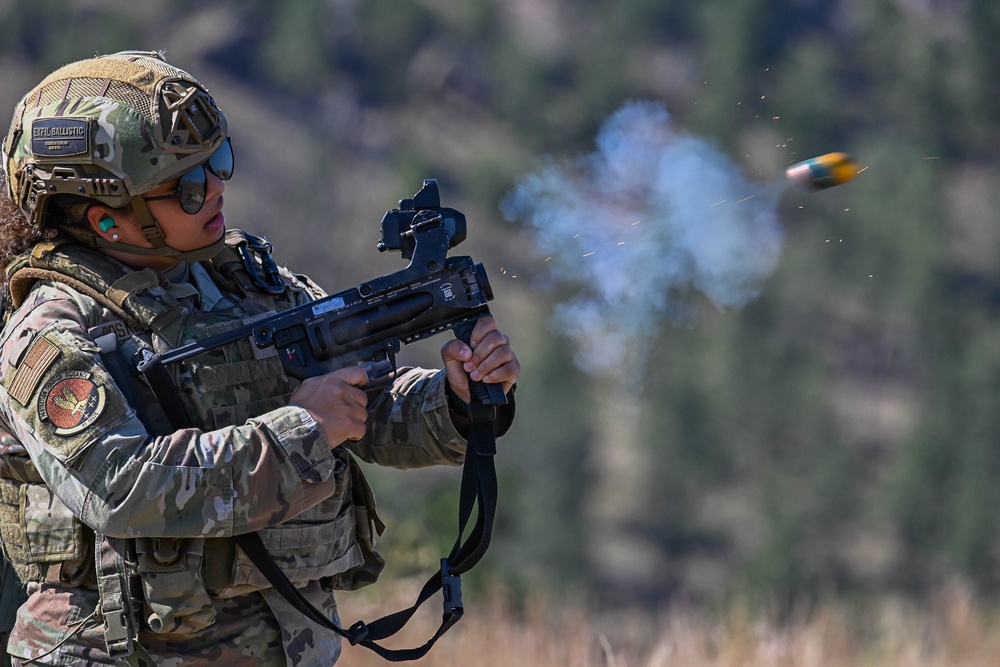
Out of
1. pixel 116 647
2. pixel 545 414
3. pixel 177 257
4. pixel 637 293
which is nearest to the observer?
pixel 116 647

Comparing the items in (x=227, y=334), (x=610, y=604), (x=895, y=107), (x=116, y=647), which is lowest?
(x=610, y=604)

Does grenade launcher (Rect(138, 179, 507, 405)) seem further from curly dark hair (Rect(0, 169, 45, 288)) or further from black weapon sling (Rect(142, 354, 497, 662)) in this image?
curly dark hair (Rect(0, 169, 45, 288))

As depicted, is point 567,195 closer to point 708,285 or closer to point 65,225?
point 708,285

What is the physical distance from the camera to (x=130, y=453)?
3172 mm

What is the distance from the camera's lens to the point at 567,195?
516cm

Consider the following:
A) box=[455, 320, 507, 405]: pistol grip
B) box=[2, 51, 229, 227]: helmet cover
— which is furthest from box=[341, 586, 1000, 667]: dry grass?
box=[2, 51, 229, 227]: helmet cover

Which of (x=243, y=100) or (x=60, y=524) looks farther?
(x=243, y=100)

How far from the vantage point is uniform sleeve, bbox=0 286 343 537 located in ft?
10.3

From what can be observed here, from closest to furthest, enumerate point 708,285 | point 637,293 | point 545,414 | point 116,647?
point 116,647
point 637,293
point 708,285
point 545,414

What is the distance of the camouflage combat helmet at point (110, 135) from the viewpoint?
3.49 meters

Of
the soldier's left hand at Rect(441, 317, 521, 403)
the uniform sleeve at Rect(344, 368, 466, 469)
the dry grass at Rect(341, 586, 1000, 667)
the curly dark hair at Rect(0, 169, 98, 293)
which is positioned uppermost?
the curly dark hair at Rect(0, 169, 98, 293)

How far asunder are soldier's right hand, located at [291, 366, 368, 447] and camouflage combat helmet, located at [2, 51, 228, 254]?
586 millimetres

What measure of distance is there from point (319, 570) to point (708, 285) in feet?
9.42

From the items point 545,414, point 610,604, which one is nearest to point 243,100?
point 545,414
